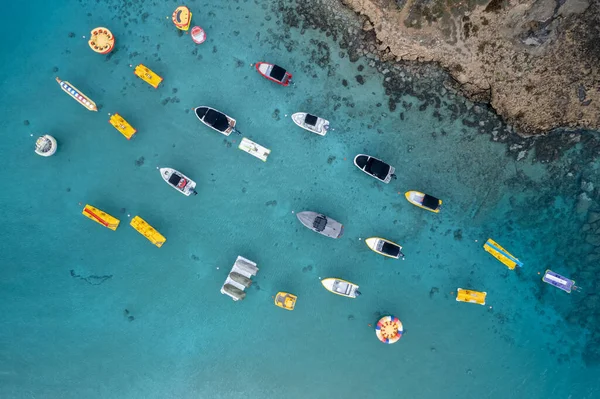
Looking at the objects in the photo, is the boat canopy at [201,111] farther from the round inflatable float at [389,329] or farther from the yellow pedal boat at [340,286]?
the round inflatable float at [389,329]

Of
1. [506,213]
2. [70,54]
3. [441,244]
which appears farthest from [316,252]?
[70,54]

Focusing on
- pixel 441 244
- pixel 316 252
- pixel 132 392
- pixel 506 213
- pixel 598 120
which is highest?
pixel 598 120

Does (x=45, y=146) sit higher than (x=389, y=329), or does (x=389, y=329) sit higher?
(x=45, y=146)

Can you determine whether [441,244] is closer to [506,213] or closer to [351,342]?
[506,213]

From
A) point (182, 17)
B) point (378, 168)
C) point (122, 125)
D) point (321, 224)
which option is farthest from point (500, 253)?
point (122, 125)

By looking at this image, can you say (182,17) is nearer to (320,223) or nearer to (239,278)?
(320,223)

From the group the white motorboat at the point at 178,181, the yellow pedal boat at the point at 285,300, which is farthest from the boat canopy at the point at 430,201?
the white motorboat at the point at 178,181
